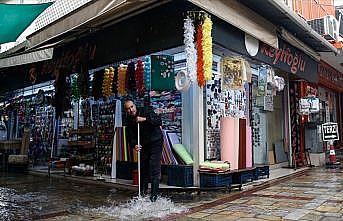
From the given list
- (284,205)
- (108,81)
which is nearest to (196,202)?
(284,205)

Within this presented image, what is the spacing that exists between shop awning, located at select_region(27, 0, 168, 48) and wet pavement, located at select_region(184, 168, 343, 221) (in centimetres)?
282

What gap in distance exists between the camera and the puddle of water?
452 centimetres

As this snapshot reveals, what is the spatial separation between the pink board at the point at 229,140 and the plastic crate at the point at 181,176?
76 cm

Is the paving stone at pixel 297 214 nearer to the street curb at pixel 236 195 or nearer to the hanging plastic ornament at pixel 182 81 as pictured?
the street curb at pixel 236 195

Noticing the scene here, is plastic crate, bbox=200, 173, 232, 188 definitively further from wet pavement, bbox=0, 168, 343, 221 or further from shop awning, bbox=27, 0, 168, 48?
shop awning, bbox=27, 0, 168, 48

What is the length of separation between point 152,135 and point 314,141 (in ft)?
23.6

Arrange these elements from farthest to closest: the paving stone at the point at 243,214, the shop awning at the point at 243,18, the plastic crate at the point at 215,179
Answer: the plastic crate at the point at 215,179, the shop awning at the point at 243,18, the paving stone at the point at 243,214

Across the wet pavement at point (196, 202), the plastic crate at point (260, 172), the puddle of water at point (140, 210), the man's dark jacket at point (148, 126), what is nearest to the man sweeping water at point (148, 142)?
the man's dark jacket at point (148, 126)

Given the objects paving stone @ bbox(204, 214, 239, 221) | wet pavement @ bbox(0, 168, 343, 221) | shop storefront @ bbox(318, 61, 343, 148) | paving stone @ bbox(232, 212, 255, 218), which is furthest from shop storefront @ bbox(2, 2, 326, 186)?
shop storefront @ bbox(318, 61, 343, 148)

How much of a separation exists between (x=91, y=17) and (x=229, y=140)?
3359 mm

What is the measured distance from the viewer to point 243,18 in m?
5.42

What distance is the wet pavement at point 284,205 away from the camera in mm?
4324

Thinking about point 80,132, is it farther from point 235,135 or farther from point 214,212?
point 214,212

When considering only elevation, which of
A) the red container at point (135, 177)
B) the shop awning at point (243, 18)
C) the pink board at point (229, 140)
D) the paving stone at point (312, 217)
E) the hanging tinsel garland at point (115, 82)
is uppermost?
the shop awning at point (243, 18)
